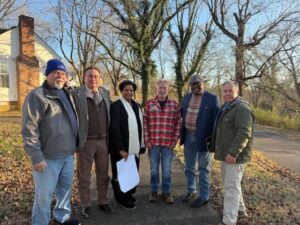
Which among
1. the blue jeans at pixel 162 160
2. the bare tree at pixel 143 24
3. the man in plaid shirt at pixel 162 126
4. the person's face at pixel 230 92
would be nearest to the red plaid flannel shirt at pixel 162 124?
the man in plaid shirt at pixel 162 126

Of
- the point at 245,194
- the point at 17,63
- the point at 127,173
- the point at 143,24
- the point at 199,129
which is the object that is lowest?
the point at 245,194

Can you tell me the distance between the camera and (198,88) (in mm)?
4836

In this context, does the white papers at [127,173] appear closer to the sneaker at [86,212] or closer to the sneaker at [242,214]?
the sneaker at [86,212]

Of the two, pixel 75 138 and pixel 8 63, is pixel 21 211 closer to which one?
pixel 75 138

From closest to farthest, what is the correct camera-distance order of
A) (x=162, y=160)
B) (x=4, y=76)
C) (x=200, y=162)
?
(x=200, y=162)
(x=162, y=160)
(x=4, y=76)

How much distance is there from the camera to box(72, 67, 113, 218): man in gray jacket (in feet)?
13.6

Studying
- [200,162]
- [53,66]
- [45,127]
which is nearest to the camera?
[45,127]

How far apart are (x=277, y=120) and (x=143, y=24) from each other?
1620 cm

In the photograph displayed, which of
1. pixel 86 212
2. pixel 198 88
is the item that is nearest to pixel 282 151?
pixel 198 88

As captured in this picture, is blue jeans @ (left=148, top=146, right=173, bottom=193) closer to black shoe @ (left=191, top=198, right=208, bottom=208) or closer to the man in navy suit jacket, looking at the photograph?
the man in navy suit jacket

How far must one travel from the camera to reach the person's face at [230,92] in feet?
14.1

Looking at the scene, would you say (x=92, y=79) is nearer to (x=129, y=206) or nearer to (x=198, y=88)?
(x=198, y=88)

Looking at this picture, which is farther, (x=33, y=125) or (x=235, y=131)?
(x=235, y=131)

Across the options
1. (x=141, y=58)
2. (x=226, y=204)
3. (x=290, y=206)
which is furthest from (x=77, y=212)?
(x=141, y=58)
